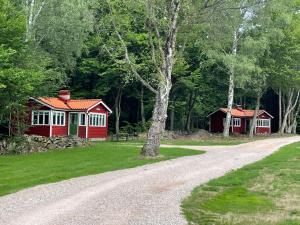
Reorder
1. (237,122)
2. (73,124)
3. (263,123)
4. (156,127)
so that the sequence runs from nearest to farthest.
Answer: (156,127) → (73,124) → (237,122) → (263,123)

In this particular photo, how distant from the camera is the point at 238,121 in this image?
65.6 m

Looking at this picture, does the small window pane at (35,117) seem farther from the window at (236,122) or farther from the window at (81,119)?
the window at (236,122)

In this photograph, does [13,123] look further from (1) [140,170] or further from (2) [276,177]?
(2) [276,177]

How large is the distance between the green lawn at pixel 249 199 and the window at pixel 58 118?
25844 mm

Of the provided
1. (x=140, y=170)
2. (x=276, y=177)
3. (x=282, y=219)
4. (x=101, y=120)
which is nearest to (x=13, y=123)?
(x=101, y=120)

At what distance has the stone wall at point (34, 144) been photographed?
2977 centimetres

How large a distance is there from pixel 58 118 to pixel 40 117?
1745mm

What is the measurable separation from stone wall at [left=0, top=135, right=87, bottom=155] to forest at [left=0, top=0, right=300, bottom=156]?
1.85m

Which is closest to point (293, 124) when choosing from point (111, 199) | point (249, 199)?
point (249, 199)

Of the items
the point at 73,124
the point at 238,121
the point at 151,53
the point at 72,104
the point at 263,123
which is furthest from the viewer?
the point at 263,123

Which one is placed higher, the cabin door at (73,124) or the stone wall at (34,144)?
the cabin door at (73,124)

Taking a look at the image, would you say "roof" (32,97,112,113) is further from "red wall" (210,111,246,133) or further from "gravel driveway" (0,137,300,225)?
"gravel driveway" (0,137,300,225)

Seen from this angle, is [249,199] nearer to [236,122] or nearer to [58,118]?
[58,118]

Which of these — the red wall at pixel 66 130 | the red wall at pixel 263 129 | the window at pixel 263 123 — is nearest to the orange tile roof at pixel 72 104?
the red wall at pixel 66 130
